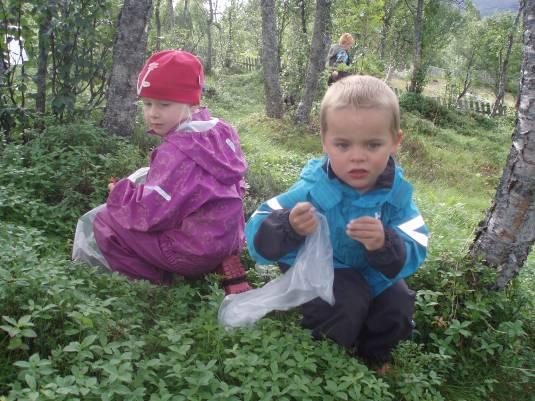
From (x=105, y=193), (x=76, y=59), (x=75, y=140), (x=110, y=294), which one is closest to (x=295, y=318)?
(x=110, y=294)

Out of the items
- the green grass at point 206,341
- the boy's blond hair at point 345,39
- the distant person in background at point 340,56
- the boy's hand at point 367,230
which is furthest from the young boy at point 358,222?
the boy's blond hair at point 345,39

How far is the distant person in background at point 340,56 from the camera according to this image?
35.5 ft

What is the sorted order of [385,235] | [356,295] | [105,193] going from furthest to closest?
[105,193] → [356,295] → [385,235]

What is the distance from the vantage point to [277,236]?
249 centimetres

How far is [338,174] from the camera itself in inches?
98.6

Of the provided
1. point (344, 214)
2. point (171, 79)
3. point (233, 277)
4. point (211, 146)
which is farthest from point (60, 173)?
point (344, 214)

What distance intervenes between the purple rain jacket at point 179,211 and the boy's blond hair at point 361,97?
1070 millimetres

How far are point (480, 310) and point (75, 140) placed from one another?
391 cm

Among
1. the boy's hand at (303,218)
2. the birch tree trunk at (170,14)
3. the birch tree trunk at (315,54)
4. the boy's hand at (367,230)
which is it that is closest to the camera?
the boy's hand at (367,230)

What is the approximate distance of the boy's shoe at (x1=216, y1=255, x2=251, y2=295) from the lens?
326 cm

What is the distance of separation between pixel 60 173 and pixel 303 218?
109 inches

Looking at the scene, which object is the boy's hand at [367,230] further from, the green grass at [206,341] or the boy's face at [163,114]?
the boy's face at [163,114]

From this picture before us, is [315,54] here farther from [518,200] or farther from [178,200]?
[178,200]

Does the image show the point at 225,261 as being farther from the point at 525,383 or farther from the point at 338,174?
the point at 525,383
